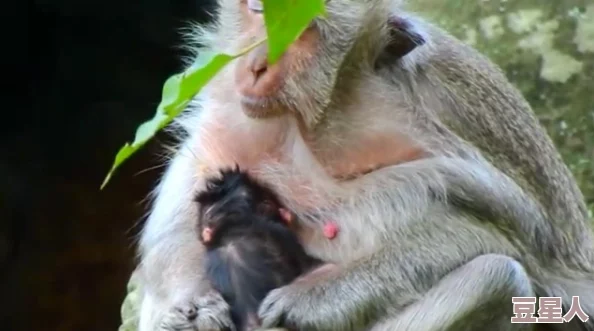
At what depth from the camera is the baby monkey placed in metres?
3.00

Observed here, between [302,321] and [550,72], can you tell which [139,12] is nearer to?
[550,72]

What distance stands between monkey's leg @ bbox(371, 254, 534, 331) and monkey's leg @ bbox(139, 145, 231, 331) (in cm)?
56

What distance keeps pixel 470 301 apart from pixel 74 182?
213 inches

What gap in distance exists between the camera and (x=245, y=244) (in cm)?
300

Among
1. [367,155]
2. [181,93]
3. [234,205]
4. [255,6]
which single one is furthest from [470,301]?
[181,93]

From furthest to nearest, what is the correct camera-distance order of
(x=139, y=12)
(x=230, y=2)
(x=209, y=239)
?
1. (x=139, y=12)
2. (x=230, y=2)
3. (x=209, y=239)

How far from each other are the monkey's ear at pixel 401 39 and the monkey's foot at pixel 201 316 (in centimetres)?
92

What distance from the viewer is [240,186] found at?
308 cm

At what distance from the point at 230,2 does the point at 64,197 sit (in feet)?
15.7

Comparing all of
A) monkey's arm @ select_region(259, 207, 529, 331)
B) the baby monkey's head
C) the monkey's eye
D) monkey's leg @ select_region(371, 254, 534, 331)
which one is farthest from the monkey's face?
monkey's leg @ select_region(371, 254, 534, 331)

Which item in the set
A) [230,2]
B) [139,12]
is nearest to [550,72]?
[230,2]

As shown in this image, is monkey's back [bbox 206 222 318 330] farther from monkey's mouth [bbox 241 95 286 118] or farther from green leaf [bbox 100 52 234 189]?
green leaf [bbox 100 52 234 189]

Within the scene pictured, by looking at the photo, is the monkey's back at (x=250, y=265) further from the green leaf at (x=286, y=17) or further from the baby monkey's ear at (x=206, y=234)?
the green leaf at (x=286, y=17)

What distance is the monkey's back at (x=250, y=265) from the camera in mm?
3000
